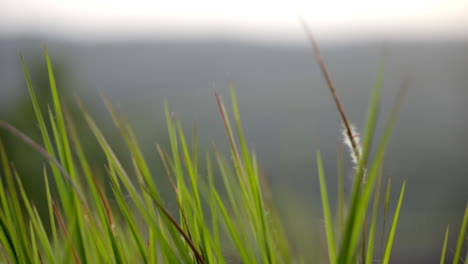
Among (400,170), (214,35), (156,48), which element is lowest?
(400,170)

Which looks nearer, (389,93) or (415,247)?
(415,247)

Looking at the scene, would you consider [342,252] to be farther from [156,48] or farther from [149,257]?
[156,48]

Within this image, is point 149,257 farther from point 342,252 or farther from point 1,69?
point 1,69

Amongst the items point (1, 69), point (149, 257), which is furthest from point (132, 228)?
point (1, 69)

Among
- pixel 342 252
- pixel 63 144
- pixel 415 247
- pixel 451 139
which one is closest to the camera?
pixel 342 252

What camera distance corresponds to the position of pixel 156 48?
44375 millimetres

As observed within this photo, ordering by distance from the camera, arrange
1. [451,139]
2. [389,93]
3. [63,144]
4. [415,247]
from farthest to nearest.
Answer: [451,139], [389,93], [415,247], [63,144]

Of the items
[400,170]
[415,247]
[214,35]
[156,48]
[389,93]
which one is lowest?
[415,247]

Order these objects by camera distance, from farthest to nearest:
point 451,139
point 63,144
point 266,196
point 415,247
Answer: point 451,139 → point 415,247 → point 266,196 → point 63,144

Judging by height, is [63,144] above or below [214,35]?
below

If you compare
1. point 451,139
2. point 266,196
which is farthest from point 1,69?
point 266,196

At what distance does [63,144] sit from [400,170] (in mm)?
40052

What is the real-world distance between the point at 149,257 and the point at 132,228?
0.07 m

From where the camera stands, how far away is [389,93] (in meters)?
37.6
